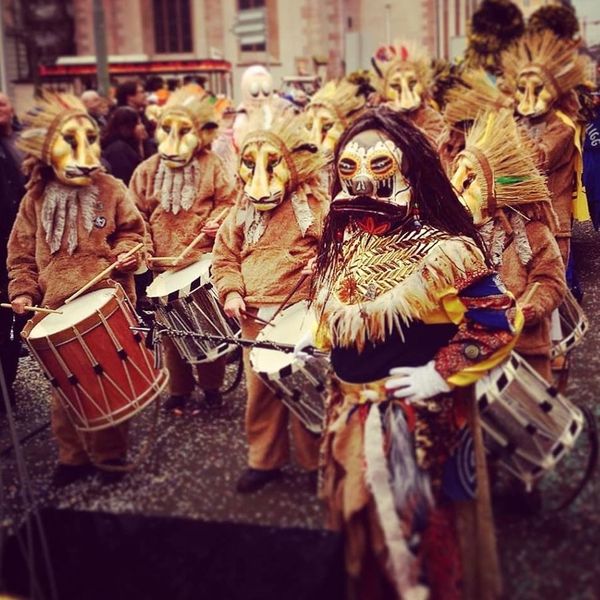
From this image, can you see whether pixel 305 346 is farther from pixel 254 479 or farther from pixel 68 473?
pixel 68 473

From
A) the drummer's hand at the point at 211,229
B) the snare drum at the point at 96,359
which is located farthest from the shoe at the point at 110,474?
the drummer's hand at the point at 211,229

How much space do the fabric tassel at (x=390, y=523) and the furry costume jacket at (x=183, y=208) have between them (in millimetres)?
2915

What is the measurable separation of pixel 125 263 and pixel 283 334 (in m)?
0.99

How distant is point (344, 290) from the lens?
118 inches

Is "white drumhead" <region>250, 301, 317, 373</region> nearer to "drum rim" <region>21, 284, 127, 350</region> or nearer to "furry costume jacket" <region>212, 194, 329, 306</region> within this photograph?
"furry costume jacket" <region>212, 194, 329, 306</region>

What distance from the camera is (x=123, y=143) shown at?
8039mm

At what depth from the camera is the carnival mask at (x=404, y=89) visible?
27.9 feet

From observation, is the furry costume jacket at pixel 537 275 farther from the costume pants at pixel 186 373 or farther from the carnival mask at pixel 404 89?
the carnival mask at pixel 404 89

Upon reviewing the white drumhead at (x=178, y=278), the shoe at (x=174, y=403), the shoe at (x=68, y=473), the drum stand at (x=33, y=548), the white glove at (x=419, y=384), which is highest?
the white glove at (x=419, y=384)

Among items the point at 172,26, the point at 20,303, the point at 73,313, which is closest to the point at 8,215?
the point at 20,303

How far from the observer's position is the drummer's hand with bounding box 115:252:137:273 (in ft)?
14.8

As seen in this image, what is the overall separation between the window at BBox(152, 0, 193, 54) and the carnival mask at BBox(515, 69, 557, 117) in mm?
29348

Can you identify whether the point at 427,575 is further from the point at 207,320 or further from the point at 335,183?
the point at 207,320

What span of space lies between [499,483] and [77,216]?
2.47 meters
